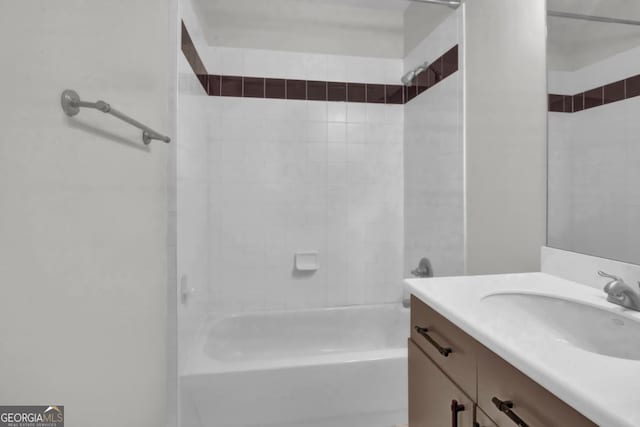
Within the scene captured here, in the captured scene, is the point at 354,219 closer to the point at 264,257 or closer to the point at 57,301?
the point at 264,257

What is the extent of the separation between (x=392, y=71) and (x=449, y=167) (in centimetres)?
96

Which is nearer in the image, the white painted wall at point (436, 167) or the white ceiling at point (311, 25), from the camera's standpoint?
the white painted wall at point (436, 167)

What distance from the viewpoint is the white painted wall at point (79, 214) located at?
0.60 meters

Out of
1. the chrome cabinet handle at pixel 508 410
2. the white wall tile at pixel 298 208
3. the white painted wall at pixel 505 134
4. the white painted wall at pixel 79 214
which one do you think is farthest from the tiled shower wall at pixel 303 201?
the chrome cabinet handle at pixel 508 410

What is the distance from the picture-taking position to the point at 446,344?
2.88ft

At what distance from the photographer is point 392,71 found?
237 cm

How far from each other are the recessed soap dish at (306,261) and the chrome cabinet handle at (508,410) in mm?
1645

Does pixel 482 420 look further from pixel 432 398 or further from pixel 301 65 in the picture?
pixel 301 65

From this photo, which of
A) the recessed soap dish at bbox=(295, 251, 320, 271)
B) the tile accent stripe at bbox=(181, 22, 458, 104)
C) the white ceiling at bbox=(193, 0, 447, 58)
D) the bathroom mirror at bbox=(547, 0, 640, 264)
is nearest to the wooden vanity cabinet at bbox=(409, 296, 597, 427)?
the bathroom mirror at bbox=(547, 0, 640, 264)

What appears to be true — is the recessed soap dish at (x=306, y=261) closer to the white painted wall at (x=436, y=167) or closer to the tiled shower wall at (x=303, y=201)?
the tiled shower wall at (x=303, y=201)

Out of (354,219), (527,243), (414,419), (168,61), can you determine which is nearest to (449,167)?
(527,243)

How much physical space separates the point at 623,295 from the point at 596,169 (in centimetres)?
44

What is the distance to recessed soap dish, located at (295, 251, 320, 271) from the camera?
7.38ft

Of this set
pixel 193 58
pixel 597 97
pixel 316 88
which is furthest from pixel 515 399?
pixel 316 88
